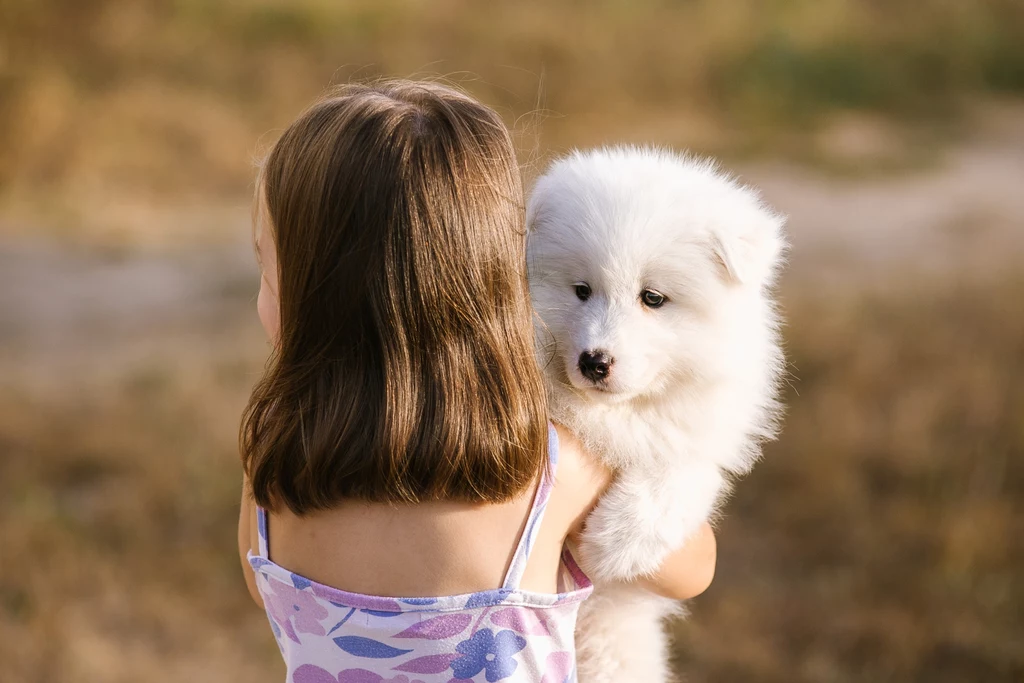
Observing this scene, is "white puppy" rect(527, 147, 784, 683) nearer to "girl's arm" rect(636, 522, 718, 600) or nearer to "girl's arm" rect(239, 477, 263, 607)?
"girl's arm" rect(636, 522, 718, 600)

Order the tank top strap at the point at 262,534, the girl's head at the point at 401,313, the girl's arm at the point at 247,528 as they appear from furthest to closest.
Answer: the girl's arm at the point at 247,528
the tank top strap at the point at 262,534
the girl's head at the point at 401,313

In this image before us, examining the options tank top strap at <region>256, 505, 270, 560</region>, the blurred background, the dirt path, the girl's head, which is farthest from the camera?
the dirt path

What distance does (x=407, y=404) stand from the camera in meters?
1.45

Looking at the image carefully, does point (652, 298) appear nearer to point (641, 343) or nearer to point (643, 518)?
point (641, 343)

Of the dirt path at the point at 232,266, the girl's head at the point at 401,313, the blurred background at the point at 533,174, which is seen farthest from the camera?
the dirt path at the point at 232,266

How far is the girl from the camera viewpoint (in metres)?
1.45

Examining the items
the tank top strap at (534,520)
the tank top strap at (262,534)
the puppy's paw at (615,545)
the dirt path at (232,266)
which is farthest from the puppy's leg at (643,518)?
the dirt path at (232,266)

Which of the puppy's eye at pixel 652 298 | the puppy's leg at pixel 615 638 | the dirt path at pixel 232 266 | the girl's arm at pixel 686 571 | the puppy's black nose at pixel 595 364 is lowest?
the dirt path at pixel 232 266

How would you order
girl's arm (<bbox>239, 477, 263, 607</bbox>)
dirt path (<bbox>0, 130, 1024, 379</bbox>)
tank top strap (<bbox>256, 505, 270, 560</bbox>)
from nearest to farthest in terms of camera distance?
tank top strap (<bbox>256, 505, 270, 560</bbox>)
girl's arm (<bbox>239, 477, 263, 607</bbox>)
dirt path (<bbox>0, 130, 1024, 379</bbox>)

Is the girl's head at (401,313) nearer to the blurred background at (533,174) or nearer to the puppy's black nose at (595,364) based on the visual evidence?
the puppy's black nose at (595,364)

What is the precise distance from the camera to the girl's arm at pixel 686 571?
5.76 feet

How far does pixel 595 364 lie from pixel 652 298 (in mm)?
199

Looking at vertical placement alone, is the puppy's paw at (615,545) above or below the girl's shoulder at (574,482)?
below

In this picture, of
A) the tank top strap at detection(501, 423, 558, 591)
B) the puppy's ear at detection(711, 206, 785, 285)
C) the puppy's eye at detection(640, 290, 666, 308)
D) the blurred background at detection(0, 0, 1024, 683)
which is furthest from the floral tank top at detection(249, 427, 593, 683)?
the blurred background at detection(0, 0, 1024, 683)
